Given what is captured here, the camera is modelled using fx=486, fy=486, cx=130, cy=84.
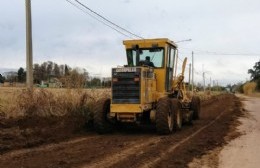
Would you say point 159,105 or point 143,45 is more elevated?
point 143,45

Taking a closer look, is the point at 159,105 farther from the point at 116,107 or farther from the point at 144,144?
the point at 144,144

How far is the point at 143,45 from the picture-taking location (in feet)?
63.8

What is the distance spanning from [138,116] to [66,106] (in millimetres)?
3706

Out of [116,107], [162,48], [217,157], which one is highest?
[162,48]

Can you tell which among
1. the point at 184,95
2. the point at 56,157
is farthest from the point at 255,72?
the point at 56,157

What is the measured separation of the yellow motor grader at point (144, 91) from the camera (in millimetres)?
17625

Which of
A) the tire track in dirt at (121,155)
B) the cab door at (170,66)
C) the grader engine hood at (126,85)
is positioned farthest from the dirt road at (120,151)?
the cab door at (170,66)

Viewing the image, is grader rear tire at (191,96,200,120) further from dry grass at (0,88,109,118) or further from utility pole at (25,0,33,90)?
utility pole at (25,0,33,90)

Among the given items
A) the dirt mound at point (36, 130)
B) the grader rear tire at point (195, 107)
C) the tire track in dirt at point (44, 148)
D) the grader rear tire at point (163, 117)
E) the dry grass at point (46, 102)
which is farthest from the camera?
the grader rear tire at point (195, 107)

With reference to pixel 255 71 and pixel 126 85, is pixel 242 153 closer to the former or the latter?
pixel 126 85

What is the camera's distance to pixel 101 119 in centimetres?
1784

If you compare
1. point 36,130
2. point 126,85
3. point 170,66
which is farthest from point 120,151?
point 170,66

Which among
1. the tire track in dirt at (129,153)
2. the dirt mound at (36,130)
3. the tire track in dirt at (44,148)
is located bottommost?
the tire track in dirt at (129,153)

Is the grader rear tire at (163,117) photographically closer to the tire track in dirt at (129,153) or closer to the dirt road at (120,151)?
the dirt road at (120,151)
